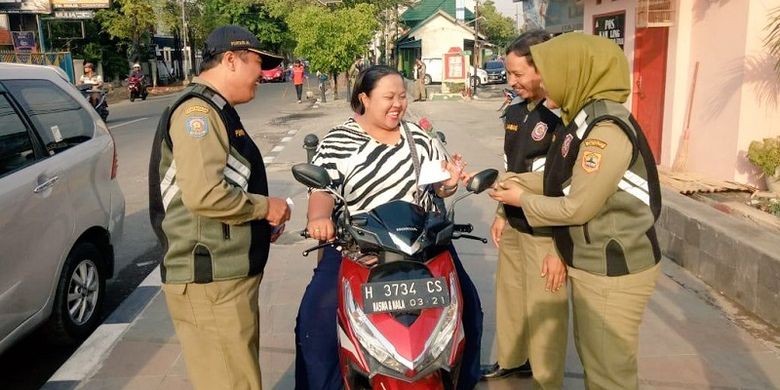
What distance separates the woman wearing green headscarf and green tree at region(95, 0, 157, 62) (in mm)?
33864

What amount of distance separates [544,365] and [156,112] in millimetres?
21417

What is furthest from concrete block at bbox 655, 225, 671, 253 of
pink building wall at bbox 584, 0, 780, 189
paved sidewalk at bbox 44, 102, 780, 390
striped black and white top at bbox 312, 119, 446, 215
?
striped black and white top at bbox 312, 119, 446, 215

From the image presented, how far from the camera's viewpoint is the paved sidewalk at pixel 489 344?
3643 millimetres

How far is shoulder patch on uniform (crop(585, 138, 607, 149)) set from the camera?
2.31 m

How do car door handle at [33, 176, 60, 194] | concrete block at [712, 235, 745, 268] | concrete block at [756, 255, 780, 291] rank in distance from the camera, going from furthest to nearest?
1. concrete block at [712, 235, 745, 268]
2. concrete block at [756, 255, 780, 291]
3. car door handle at [33, 176, 60, 194]

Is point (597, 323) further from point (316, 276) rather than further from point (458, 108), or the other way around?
point (458, 108)

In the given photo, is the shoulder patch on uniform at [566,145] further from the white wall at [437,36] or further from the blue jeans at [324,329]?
the white wall at [437,36]

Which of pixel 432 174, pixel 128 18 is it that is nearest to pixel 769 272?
pixel 432 174

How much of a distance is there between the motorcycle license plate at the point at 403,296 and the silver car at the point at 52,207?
88.0 inches

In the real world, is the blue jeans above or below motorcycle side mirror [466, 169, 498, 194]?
below

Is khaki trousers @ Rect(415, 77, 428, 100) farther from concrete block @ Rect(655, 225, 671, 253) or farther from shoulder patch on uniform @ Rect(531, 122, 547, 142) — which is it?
shoulder patch on uniform @ Rect(531, 122, 547, 142)

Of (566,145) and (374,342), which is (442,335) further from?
(566,145)

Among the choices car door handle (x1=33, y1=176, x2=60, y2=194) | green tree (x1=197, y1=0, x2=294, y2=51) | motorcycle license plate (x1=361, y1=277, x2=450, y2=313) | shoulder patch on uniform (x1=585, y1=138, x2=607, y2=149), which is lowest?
motorcycle license plate (x1=361, y1=277, x2=450, y2=313)

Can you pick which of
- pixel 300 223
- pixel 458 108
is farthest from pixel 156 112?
pixel 300 223
